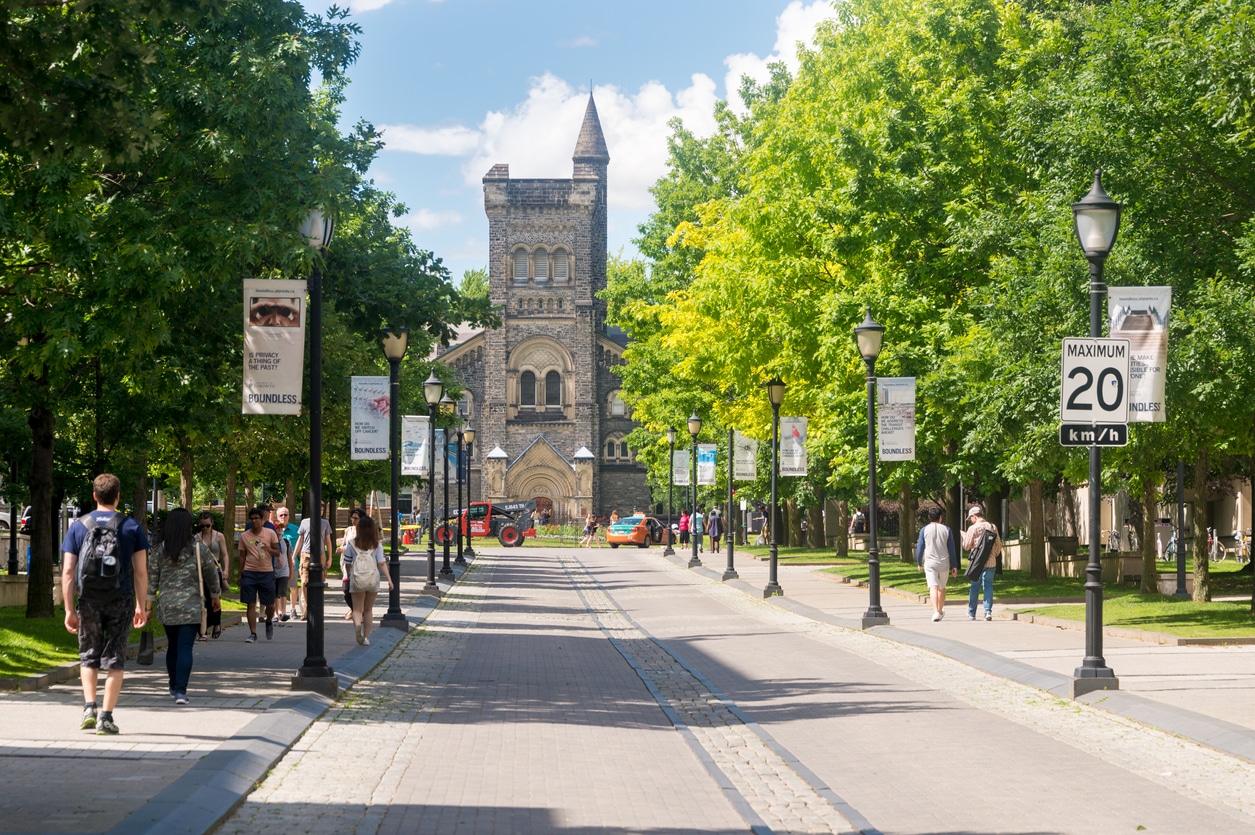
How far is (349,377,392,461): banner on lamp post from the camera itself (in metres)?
A: 24.1

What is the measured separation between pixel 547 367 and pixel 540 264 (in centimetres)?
653

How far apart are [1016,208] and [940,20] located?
535cm

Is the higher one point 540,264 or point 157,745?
point 540,264

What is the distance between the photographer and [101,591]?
11.2 metres

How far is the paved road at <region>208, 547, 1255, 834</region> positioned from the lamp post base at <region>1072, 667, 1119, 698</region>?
36cm

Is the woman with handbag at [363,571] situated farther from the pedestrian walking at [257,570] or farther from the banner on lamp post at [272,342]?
the banner on lamp post at [272,342]

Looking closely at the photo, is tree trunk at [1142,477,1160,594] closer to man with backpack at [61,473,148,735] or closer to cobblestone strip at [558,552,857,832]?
cobblestone strip at [558,552,857,832]

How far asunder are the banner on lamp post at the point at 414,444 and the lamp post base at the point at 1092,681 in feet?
65.1

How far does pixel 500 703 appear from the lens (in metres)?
14.4

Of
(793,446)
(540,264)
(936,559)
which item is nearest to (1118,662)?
(936,559)

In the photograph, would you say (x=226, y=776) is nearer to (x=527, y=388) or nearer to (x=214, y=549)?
(x=214, y=549)

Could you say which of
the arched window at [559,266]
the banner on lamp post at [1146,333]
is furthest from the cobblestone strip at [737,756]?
the arched window at [559,266]

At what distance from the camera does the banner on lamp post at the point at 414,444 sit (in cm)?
3259

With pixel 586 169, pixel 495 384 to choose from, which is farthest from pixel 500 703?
pixel 586 169
